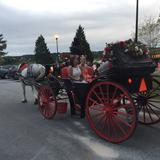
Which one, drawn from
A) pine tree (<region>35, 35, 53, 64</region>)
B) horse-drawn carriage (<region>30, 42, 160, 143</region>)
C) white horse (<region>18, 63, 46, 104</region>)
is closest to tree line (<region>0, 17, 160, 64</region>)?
pine tree (<region>35, 35, 53, 64</region>)

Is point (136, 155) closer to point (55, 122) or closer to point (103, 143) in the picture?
point (103, 143)

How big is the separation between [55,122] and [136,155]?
3.25 metres

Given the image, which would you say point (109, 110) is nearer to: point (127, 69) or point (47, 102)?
point (127, 69)

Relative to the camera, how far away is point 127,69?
6715mm

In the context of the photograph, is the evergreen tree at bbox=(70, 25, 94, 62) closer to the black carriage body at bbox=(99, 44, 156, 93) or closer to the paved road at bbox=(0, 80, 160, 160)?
the paved road at bbox=(0, 80, 160, 160)

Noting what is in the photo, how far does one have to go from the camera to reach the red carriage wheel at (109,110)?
665 centimetres

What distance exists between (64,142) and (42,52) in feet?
116

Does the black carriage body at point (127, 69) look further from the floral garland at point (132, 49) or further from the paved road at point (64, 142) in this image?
the paved road at point (64, 142)

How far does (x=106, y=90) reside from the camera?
6.88 m

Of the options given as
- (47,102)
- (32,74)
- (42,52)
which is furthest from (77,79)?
(42,52)

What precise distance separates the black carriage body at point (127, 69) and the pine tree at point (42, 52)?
32814 mm

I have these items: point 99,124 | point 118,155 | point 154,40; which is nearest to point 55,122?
point 99,124

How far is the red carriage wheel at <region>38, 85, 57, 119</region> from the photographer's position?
902cm

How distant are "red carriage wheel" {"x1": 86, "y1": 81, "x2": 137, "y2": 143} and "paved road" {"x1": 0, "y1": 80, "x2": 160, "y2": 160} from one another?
201mm
